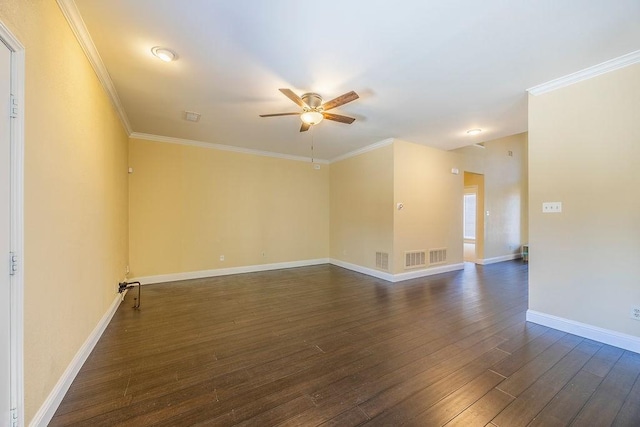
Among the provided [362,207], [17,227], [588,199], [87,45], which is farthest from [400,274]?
[87,45]

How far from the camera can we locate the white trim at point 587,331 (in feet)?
7.87

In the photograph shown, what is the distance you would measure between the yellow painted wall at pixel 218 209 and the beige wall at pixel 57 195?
6.50ft

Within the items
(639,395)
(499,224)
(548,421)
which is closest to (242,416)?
(548,421)

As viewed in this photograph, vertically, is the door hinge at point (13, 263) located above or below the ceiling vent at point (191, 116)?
below

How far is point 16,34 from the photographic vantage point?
1.28 meters

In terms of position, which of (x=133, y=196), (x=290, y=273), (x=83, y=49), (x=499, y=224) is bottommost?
(x=290, y=273)

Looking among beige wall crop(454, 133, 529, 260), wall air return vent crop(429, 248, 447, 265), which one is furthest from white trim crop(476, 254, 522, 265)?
wall air return vent crop(429, 248, 447, 265)

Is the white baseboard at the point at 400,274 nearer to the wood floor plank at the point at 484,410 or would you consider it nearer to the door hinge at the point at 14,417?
the wood floor plank at the point at 484,410

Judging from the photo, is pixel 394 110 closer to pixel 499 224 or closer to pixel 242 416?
pixel 242 416

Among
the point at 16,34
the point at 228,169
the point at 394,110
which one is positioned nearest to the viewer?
the point at 16,34

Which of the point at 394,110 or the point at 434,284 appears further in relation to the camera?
the point at 434,284

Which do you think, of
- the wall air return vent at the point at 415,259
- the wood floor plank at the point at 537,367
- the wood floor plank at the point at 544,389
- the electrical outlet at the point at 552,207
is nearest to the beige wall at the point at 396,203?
the wall air return vent at the point at 415,259

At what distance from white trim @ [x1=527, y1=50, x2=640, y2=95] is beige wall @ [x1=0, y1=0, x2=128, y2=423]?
442 centimetres

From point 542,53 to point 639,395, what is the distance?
9.38 feet
